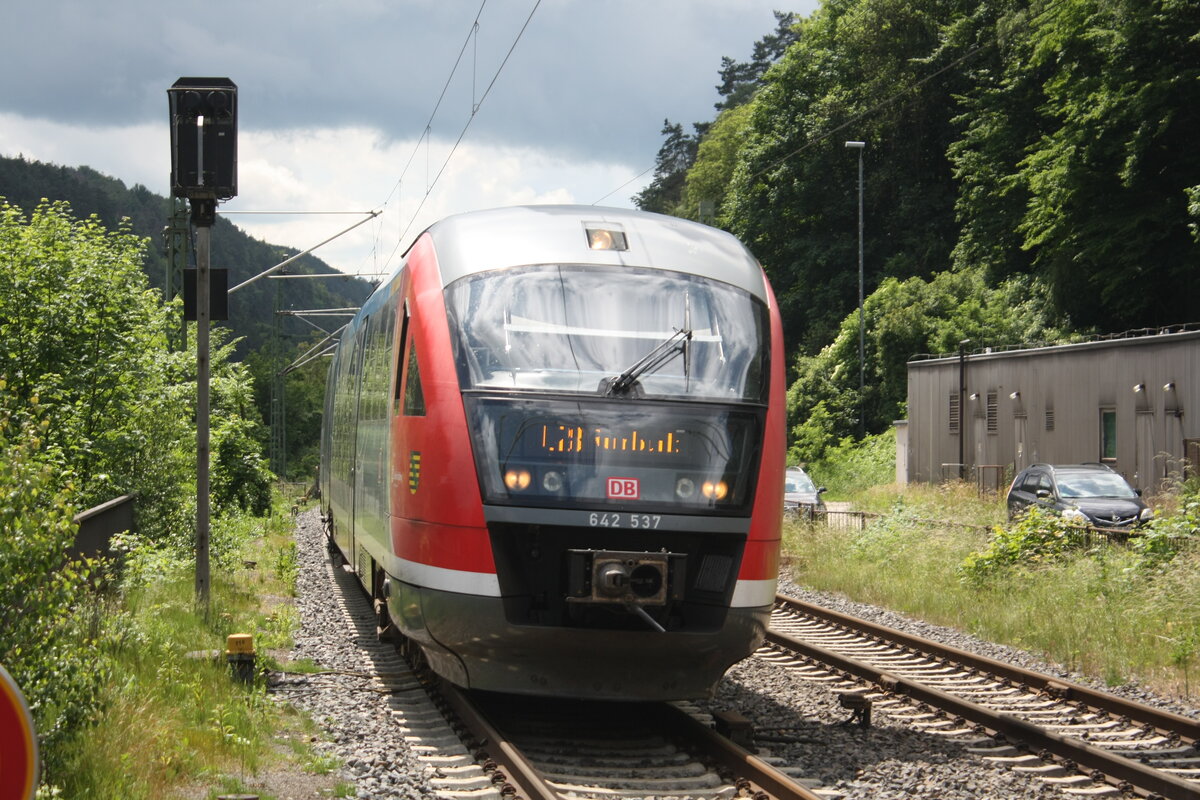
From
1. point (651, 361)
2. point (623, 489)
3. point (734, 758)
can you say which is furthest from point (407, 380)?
point (734, 758)

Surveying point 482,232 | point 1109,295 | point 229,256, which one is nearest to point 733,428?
point 482,232

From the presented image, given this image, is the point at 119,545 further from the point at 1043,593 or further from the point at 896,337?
the point at 896,337

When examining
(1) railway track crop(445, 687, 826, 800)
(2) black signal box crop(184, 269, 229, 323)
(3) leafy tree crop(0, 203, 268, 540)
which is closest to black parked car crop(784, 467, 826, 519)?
(3) leafy tree crop(0, 203, 268, 540)

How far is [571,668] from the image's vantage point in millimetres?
8008

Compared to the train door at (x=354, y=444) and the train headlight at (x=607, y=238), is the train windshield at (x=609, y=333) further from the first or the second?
A: the train door at (x=354, y=444)

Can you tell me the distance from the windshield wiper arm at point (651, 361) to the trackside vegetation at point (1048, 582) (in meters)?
4.89

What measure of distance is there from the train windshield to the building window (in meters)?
21.2

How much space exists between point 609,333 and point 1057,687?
4409mm

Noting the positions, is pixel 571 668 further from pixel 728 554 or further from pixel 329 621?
pixel 329 621

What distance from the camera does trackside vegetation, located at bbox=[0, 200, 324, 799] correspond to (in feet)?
19.9

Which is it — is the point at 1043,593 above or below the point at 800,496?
below

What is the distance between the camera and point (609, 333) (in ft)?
28.1

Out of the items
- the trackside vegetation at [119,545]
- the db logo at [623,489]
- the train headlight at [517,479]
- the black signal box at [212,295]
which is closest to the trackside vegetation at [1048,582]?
the db logo at [623,489]

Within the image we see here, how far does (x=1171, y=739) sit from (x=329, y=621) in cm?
886
